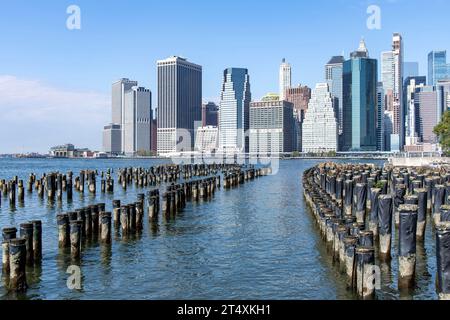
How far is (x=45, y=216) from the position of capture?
127ft

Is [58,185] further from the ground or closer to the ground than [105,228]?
further from the ground

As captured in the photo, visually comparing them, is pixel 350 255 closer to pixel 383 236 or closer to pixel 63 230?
pixel 383 236

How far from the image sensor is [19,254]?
60.0ft

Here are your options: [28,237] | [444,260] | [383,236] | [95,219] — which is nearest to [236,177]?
[95,219]

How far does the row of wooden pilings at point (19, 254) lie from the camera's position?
18.3 m

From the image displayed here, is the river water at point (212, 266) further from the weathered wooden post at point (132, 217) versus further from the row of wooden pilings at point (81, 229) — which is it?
the weathered wooden post at point (132, 217)

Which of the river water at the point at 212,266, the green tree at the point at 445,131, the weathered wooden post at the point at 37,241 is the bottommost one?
the river water at the point at 212,266

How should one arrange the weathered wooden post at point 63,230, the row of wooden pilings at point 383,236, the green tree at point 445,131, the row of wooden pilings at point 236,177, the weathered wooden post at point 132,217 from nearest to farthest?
1. the row of wooden pilings at point 383,236
2. the weathered wooden post at point 63,230
3. the weathered wooden post at point 132,217
4. the row of wooden pilings at point 236,177
5. the green tree at point 445,131

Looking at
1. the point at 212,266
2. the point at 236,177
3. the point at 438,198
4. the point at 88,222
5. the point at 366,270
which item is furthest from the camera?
the point at 236,177

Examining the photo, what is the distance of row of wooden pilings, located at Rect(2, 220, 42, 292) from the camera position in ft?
60.1

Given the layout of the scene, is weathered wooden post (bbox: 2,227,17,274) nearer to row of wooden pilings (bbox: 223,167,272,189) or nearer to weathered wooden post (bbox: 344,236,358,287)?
weathered wooden post (bbox: 344,236,358,287)

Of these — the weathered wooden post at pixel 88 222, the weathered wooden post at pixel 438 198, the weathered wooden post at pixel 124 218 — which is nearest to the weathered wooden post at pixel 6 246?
the weathered wooden post at pixel 88 222

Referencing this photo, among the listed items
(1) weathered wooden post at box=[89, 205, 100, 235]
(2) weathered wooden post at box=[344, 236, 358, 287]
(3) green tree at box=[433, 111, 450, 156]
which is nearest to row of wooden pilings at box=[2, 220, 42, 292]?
(1) weathered wooden post at box=[89, 205, 100, 235]

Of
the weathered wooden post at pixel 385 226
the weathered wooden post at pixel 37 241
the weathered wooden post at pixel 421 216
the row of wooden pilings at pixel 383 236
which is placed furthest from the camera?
the weathered wooden post at pixel 421 216
